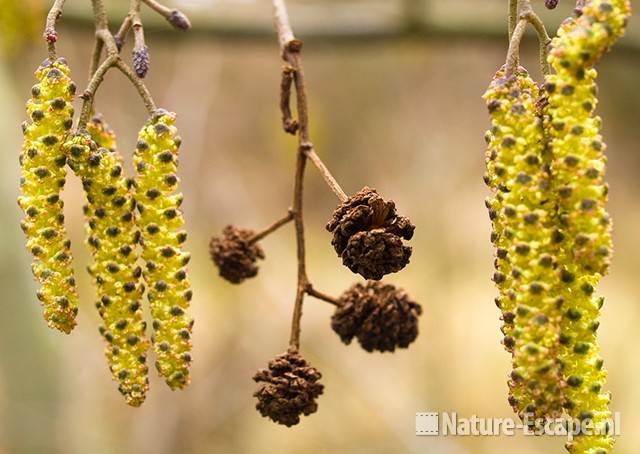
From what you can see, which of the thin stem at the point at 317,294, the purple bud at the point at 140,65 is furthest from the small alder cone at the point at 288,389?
the purple bud at the point at 140,65

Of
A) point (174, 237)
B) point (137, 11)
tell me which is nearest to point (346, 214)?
point (174, 237)

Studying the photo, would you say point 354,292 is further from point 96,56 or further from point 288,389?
point 96,56

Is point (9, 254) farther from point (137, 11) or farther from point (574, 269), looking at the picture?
point (574, 269)

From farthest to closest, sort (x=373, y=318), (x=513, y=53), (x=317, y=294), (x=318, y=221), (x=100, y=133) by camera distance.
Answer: (x=318, y=221), (x=373, y=318), (x=317, y=294), (x=100, y=133), (x=513, y=53)

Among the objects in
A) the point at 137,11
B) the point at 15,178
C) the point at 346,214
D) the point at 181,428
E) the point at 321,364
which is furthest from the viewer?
the point at 321,364

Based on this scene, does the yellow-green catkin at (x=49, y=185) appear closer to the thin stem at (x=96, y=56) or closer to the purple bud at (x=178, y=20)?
the thin stem at (x=96, y=56)

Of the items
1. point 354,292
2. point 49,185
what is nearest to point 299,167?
point 354,292

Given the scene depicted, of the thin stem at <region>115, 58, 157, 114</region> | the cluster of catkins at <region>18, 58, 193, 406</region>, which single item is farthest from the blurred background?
the cluster of catkins at <region>18, 58, 193, 406</region>
